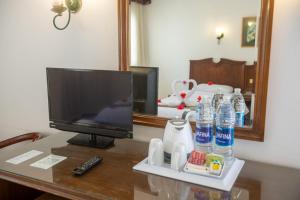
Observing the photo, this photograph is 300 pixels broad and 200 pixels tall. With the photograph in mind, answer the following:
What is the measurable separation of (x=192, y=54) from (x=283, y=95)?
1.62ft

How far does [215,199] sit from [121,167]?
49cm

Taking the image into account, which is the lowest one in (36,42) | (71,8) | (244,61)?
(244,61)

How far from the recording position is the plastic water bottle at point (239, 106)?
1440 millimetres

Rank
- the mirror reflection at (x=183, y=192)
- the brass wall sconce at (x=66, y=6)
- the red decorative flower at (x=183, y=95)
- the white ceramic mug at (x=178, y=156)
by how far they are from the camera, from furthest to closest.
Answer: the brass wall sconce at (x=66, y=6) < the red decorative flower at (x=183, y=95) < the white ceramic mug at (x=178, y=156) < the mirror reflection at (x=183, y=192)

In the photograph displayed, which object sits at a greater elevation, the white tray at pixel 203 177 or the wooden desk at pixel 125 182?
the white tray at pixel 203 177

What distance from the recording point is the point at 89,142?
5.46 ft

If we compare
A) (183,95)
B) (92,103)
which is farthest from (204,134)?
(92,103)

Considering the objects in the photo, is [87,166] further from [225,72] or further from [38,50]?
[38,50]

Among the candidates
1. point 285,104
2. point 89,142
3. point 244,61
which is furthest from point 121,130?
point 285,104

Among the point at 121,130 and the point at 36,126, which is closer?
the point at 121,130

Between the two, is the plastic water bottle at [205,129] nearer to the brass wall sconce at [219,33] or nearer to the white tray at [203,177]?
the white tray at [203,177]

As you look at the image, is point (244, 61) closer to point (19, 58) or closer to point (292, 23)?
point (292, 23)

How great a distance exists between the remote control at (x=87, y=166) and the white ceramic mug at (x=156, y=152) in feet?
0.86

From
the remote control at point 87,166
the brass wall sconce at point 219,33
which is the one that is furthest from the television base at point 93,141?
the brass wall sconce at point 219,33
